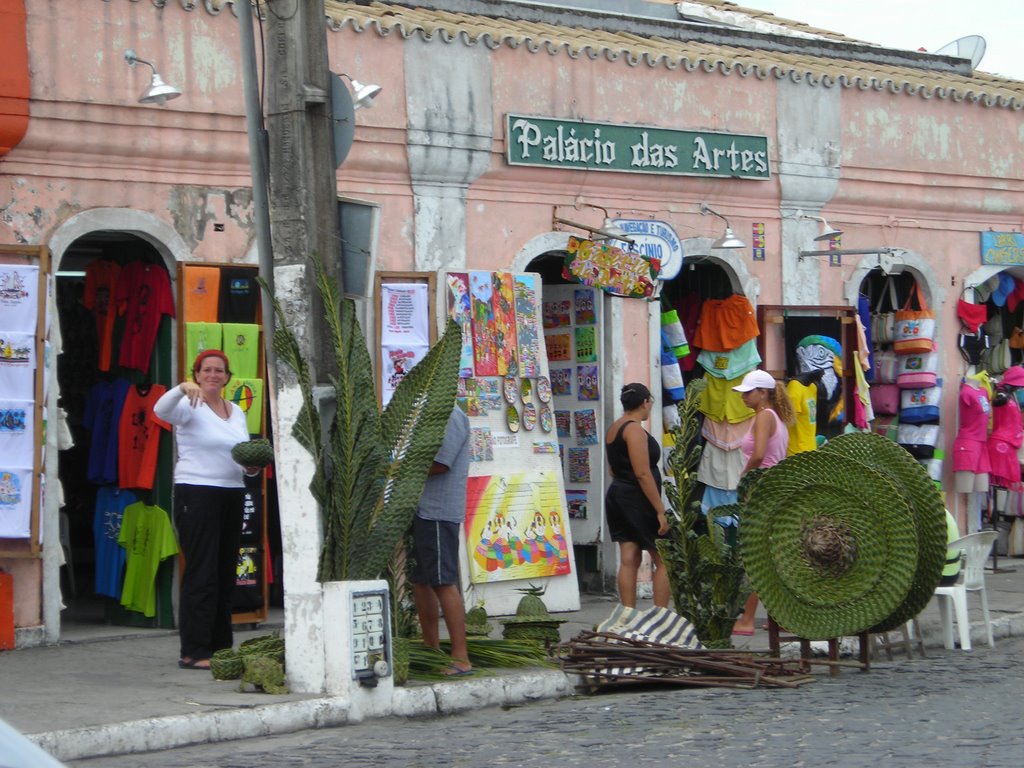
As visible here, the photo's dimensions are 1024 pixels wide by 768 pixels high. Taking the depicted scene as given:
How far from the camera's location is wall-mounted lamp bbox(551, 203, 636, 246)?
42.1 feet

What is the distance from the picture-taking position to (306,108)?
341 inches

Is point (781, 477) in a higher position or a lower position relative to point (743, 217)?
lower

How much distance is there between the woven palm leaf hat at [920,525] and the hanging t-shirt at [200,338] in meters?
4.03

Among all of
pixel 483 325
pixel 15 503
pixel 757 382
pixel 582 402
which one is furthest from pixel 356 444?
pixel 582 402

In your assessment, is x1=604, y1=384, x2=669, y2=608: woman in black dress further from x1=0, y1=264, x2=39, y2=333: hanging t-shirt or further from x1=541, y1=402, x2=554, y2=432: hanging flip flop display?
x1=0, y1=264, x2=39, y2=333: hanging t-shirt

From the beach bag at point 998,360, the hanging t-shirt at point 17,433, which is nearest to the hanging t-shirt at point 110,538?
the hanging t-shirt at point 17,433

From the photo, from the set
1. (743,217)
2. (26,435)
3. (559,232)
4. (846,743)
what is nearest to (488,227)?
(559,232)

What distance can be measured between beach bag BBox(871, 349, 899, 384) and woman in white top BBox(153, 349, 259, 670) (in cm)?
799

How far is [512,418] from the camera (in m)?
12.6

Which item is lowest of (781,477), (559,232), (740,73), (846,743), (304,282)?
(846,743)

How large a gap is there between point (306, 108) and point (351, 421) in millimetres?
1593

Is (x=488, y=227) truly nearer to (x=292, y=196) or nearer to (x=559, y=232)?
(x=559, y=232)

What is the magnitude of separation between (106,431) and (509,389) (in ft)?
9.51

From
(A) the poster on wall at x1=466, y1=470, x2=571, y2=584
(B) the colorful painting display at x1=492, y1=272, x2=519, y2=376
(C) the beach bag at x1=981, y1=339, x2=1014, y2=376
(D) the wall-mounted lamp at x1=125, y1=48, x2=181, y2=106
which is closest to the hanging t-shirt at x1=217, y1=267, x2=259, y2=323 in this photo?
(D) the wall-mounted lamp at x1=125, y1=48, x2=181, y2=106
